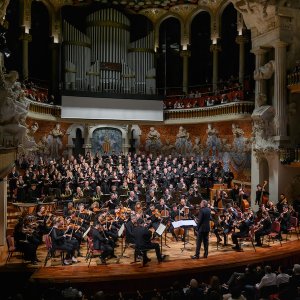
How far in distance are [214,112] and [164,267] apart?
10.4 metres

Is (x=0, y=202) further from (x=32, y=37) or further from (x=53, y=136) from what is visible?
(x=32, y=37)

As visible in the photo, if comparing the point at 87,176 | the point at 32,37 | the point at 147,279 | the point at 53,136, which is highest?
the point at 32,37

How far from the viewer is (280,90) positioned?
42.9 ft

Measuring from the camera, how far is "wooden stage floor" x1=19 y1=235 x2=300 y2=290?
731 cm

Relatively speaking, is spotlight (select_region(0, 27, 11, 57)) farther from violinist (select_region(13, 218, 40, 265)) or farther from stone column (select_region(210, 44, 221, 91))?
stone column (select_region(210, 44, 221, 91))

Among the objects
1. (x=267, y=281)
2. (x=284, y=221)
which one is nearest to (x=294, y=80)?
(x=284, y=221)

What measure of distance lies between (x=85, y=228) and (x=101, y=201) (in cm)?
256

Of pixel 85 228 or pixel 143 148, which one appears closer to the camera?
pixel 85 228

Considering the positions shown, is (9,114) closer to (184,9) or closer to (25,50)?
(25,50)

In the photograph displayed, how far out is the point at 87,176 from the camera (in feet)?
44.0

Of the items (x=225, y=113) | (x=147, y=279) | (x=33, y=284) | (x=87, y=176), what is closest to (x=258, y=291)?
(x=147, y=279)

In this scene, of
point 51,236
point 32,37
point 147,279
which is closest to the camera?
point 147,279

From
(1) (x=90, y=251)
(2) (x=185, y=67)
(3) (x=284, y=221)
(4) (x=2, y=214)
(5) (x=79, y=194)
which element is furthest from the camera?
(2) (x=185, y=67)

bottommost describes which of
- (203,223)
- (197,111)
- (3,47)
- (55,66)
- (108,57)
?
(203,223)
